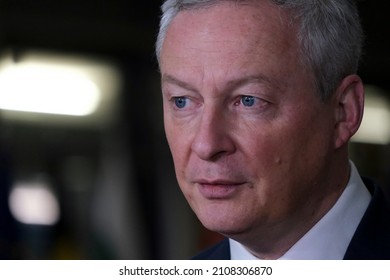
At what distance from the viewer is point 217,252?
1.14 metres

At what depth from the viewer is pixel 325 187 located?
40.4 inches

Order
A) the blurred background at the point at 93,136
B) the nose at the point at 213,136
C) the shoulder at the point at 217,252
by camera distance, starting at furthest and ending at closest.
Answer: the blurred background at the point at 93,136
the shoulder at the point at 217,252
the nose at the point at 213,136

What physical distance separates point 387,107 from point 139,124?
2.04 ft

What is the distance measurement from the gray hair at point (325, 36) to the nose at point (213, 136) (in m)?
0.13

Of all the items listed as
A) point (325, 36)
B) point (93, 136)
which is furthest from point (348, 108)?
point (93, 136)

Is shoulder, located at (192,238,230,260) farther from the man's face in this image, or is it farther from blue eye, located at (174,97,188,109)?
→ blue eye, located at (174,97,188,109)

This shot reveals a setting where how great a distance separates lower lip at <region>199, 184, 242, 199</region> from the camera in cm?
98

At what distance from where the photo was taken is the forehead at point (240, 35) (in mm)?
984

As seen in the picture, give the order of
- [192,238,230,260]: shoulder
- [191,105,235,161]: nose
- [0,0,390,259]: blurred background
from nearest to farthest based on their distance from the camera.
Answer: [191,105,235,161]: nose < [192,238,230,260]: shoulder < [0,0,390,259]: blurred background

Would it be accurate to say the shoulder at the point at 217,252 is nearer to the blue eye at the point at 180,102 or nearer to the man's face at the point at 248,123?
the man's face at the point at 248,123

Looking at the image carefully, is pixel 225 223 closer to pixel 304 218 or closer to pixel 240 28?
pixel 304 218

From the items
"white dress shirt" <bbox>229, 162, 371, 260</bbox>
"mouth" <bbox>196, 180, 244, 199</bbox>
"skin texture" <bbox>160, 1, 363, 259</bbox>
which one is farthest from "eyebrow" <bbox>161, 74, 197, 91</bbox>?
"white dress shirt" <bbox>229, 162, 371, 260</bbox>

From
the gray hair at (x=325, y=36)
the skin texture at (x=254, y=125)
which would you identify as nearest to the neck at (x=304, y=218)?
the skin texture at (x=254, y=125)
